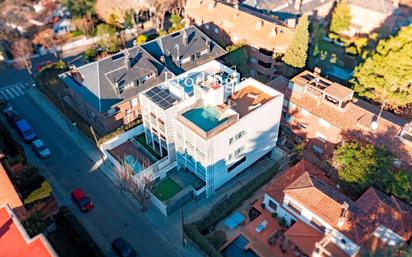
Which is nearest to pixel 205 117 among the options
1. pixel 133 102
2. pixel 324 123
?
pixel 133 102

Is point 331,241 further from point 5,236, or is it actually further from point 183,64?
point 183,64

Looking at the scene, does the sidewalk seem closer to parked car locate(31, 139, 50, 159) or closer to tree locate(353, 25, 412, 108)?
parked car locate(31, 139, 50, 159)

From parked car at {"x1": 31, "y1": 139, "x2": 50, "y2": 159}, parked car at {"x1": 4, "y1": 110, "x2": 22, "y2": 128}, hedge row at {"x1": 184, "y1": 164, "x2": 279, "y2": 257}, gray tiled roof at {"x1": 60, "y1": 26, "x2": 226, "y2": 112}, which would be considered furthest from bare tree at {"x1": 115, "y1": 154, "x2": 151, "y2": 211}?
parked car at {"x1": 4, "y1": 110, "x2": 22, "y2": 128}

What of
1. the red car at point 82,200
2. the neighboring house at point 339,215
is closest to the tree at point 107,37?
the red car at point 82,200

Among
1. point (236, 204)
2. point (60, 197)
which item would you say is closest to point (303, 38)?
point (236, 204)

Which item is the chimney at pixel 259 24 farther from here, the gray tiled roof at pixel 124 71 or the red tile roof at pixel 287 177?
the red tile roof at pixel 287 177
